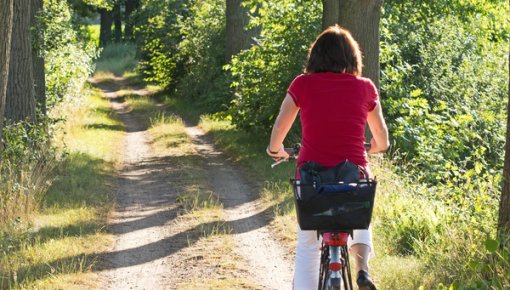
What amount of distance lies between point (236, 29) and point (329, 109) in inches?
752

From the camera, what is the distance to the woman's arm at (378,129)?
18.0 feet

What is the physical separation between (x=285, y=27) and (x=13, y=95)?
549 centimetres

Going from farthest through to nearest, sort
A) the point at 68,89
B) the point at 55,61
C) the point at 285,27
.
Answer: the point at 68,89
the point at 55,61
the point at 285,27

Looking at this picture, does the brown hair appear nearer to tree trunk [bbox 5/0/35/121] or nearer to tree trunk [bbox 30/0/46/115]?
tree trunk [bbox 5/0/35/121]

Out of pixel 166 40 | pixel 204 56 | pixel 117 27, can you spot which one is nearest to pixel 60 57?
pixel 204 56

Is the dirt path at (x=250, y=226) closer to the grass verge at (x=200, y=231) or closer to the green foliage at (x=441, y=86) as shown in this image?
the grass verge at (x=200, y=231)

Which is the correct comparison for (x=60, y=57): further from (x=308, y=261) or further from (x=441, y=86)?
(x=308, y=261)

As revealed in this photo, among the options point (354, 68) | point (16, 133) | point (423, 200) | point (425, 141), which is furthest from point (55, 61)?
point (354, 68)

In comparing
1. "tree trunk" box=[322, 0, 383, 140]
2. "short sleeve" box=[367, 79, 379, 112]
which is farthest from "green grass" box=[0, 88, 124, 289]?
"tree trunk" box=[322, 0, 383, 140]

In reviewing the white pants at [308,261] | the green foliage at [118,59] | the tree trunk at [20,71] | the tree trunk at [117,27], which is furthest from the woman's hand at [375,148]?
the tree trunk at [117,27]

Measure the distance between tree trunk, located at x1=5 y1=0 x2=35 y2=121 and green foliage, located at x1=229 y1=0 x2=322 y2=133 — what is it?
4.80 meters

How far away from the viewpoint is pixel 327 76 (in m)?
5.25

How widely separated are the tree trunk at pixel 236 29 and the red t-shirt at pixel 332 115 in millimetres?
18659

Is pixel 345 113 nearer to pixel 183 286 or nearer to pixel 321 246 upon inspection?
pixel 321 246
